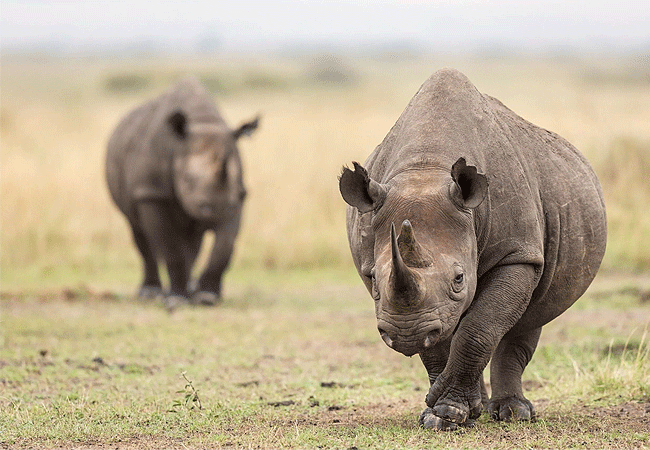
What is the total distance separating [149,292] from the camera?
474 inches

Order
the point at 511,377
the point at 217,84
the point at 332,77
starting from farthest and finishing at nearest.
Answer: the point at 332,77 < the point at 217,84 < the point at 511,377

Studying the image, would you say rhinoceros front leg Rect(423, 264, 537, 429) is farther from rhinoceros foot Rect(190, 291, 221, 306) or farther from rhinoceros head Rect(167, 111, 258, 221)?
rhinoceros head Rect(167, 111, 258, 221)

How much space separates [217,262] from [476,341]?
631 centimetres

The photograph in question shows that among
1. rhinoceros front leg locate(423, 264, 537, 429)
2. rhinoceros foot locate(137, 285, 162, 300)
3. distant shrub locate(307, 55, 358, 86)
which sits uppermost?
distant shrub locate(307, 55, 358, 86)

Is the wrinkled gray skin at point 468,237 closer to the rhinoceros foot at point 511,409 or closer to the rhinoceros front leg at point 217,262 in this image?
the rhinoceros foot at point 511,409

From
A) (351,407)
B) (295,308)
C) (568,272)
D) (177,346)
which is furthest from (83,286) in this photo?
(568,272)

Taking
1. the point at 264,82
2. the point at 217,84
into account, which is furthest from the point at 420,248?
the point at 264,82

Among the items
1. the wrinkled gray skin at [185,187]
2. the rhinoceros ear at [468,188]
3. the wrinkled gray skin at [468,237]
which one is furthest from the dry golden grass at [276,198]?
the rhinoceros ear at [468,188]

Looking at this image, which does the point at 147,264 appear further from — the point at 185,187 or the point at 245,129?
the point at 245,129

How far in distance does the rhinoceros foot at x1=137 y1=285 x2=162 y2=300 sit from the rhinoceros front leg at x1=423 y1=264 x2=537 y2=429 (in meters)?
6.80

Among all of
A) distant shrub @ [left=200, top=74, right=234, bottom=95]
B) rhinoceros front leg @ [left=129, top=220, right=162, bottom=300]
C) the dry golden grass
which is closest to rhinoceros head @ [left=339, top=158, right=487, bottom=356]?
rhinoceros front leg @ [left=129, top=220, right=162, bottom=300]

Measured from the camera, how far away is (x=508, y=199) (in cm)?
555

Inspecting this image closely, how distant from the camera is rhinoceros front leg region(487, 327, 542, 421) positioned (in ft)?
19.9

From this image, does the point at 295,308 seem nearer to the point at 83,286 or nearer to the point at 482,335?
the point at 83,286
